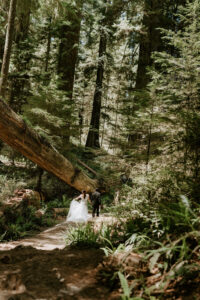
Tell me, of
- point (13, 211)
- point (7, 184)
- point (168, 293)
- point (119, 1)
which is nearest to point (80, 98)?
point (119, 1)

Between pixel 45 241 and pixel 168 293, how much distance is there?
183 inches

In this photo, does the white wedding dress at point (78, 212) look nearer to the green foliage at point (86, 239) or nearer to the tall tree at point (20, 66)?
the green foliage at point (86, 239)

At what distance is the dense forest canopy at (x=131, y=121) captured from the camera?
3930 millimetres

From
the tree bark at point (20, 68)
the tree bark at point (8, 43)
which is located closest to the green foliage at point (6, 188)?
the tree bark at point (8, 43)

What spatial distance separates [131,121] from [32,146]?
158 inches

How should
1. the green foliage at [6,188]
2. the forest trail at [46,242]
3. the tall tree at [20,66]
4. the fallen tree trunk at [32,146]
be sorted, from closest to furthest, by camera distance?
the forest trail at [46,242] → the fallen tree trunk at [32,146] → the green foliage at [6,188] → the tall tree at [20,66]

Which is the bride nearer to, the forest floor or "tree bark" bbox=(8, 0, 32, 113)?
the forest floor

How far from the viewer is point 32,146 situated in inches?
327

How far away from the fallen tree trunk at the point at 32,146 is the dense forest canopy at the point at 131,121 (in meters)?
0.04

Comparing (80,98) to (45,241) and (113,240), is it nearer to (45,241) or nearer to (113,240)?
(45,241)

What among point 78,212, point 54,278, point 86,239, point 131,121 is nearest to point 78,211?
point 78,212

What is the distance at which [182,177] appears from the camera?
408cm

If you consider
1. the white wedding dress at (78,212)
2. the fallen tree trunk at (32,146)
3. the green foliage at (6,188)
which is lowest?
the white wedding dress at (78,212)

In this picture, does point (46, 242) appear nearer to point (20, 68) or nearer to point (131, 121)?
point (131, 121)
